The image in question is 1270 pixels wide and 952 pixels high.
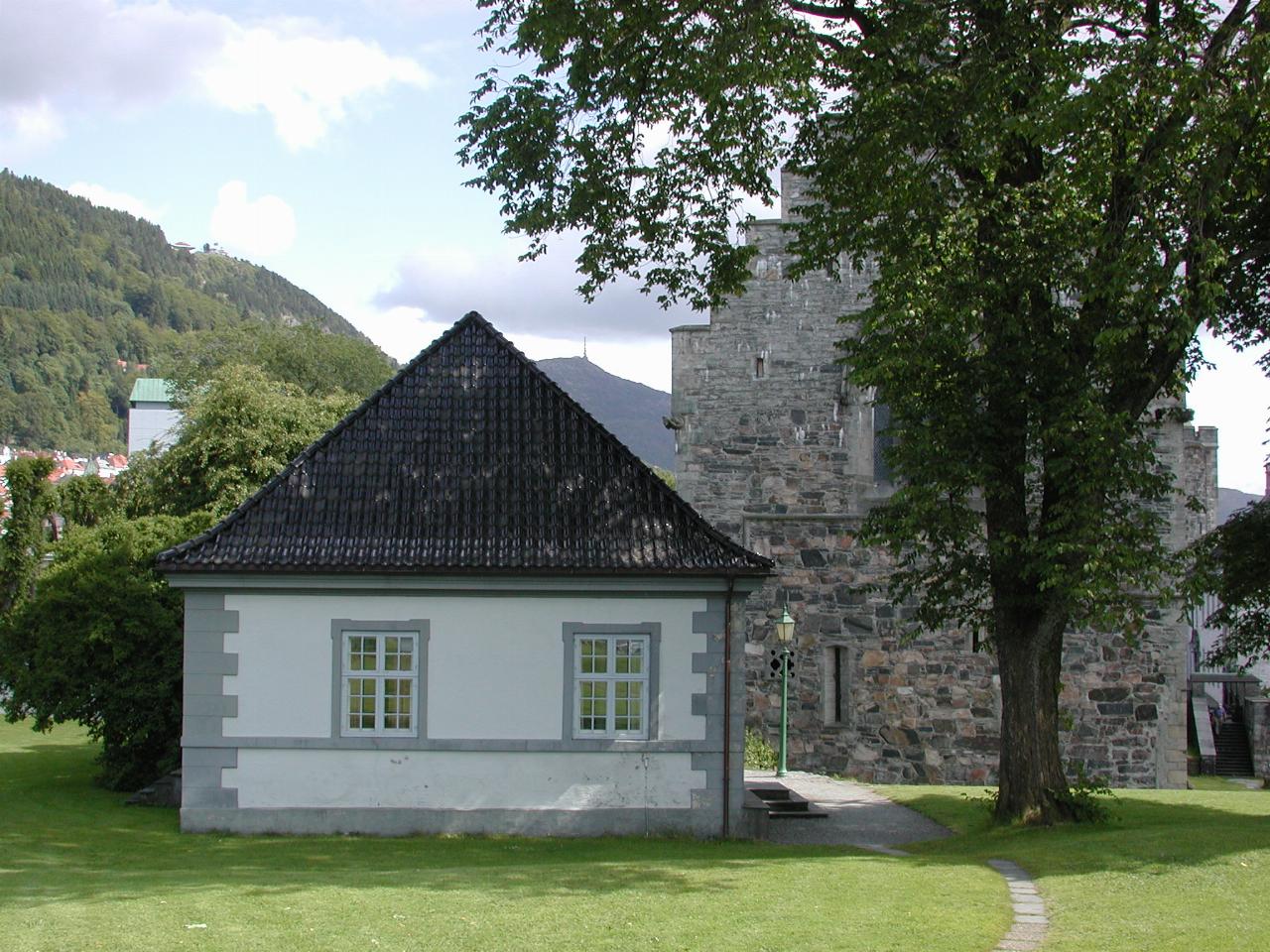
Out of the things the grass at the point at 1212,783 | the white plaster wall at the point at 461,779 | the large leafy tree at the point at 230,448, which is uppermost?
the large leafy tree at the point at 230,448

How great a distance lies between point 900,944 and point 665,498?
29.3 ft

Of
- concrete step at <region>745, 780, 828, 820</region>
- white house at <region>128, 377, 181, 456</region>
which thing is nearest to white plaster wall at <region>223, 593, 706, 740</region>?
concrete step at <region>745, 780, 828, 820</region>

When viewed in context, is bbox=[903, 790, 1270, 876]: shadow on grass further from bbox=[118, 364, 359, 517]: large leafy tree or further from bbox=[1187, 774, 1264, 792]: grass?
bbox=[118, 364, 359, 517]: large leafy tree

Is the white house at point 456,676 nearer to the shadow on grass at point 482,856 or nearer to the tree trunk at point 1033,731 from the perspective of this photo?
the shadow on grass at point 482,856

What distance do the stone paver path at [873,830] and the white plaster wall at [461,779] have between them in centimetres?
201

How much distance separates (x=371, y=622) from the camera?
18.2m

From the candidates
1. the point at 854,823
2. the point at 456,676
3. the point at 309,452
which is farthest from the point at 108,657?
the point at 854,823

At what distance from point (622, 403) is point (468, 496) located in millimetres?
162631

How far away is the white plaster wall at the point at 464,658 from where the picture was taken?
59.4ft

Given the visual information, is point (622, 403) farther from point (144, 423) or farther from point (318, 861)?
point (318, 861)

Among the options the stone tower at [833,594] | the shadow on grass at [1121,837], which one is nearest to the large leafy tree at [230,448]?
the stone tower at [833,594]

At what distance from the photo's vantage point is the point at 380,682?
1819cm

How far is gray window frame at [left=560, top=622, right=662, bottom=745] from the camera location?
59.7ft

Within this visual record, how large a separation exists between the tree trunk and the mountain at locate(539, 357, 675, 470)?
135 m
